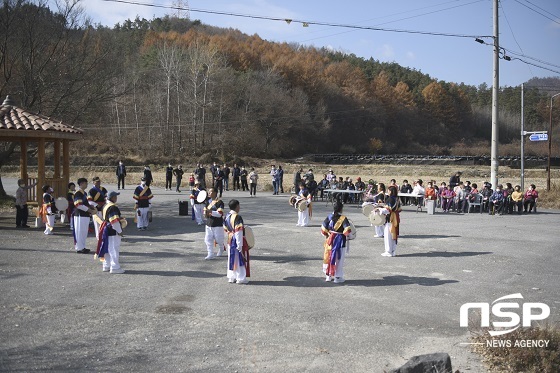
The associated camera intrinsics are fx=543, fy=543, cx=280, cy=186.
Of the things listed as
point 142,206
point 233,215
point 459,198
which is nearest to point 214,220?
point 233,215

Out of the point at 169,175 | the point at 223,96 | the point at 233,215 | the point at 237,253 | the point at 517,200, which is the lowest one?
the point at 237,253

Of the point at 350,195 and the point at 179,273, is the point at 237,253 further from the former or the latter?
the point at 350,195

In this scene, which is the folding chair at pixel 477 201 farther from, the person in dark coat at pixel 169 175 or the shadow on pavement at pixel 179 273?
the person in dark coat at pixel 169 175

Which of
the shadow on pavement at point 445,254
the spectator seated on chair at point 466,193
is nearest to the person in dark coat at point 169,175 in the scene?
the spectator seated on chair at point 466,193

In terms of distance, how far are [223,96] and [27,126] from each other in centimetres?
5681

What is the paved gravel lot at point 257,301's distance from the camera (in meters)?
7.04

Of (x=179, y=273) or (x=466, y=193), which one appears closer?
(x=179, y=273)

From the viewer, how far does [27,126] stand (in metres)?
17.8

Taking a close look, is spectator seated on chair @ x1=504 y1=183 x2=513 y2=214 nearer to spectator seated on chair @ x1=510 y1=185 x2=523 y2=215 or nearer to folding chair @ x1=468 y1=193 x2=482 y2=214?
spectator seated on chair @ x1=510 y1=185 x2=523 y2=215

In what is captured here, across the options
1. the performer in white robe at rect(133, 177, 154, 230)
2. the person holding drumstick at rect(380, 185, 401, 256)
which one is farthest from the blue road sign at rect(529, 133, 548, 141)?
the performer in white robe at rect(133, 177, 154, 230)

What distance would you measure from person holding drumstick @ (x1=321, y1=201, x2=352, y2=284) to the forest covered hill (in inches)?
698

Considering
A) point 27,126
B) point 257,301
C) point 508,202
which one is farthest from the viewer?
point 508,202

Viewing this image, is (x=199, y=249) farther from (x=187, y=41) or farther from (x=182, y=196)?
(x=187, y=41)

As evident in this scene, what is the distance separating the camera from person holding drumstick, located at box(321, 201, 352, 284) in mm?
10828
